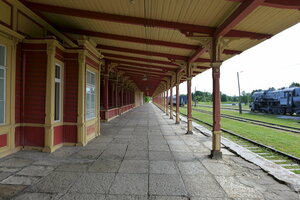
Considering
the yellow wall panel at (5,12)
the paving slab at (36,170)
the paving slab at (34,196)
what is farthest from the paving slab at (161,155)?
the yellow wall panel at (5,12)

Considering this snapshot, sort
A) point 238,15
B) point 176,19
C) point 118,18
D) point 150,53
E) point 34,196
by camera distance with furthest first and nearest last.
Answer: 1. point 150,53
2. point 118,18
3. point 176,19
4. point 238,15
5. point 34,196

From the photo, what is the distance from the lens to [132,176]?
3684 mm

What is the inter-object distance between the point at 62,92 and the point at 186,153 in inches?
172

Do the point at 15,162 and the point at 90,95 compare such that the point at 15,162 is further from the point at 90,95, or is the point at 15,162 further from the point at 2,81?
the point at 90,95

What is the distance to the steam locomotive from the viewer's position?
19.9m

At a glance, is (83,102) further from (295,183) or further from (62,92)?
(295,183)

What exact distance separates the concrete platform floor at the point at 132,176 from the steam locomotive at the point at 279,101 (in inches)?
777

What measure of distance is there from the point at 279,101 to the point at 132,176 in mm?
24272

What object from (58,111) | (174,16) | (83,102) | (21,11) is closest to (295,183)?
(174,16)

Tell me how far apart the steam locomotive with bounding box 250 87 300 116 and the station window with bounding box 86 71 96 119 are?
69.2ft

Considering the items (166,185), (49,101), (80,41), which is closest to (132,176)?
(166,185)

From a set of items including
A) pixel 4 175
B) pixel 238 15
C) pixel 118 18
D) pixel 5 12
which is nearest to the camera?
pixel 4 175

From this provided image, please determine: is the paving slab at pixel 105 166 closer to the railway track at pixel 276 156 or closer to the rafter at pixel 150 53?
the railway track at pixel 276 156

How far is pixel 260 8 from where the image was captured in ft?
12.9
